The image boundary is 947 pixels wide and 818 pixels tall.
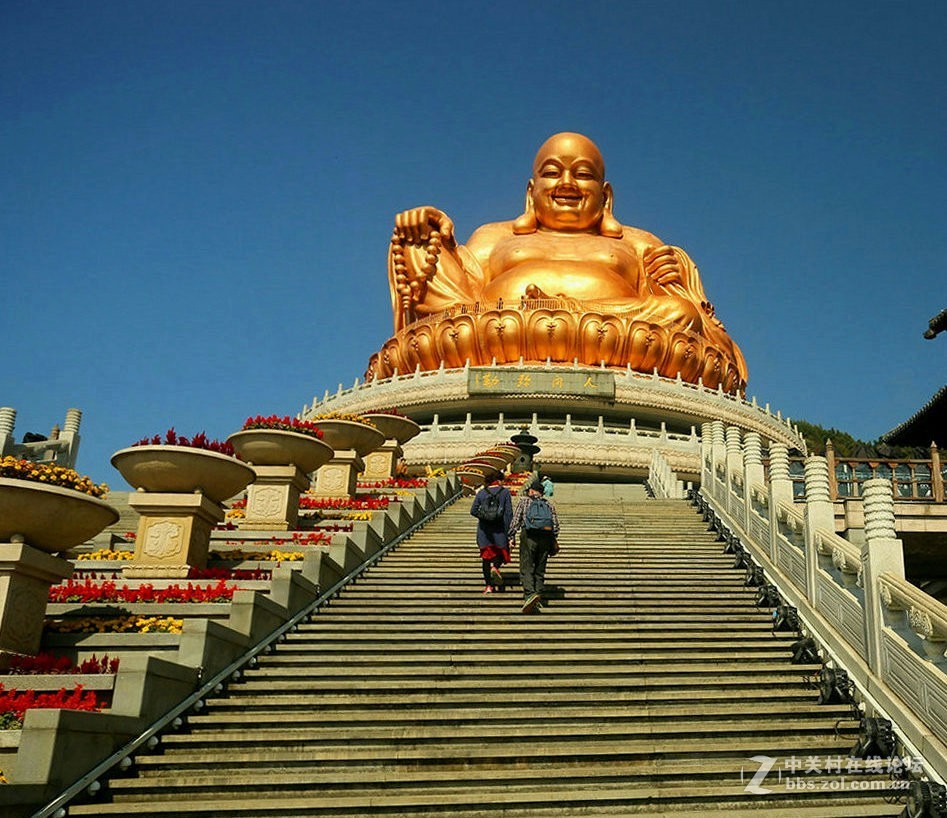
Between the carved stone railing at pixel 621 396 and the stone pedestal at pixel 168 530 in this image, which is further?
the carved stone railing at pixel 621 396

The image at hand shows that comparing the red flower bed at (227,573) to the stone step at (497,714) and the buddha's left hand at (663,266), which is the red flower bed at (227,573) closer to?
the stone step at (497,714)

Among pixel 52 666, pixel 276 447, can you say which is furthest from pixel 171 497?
pixel 52 666

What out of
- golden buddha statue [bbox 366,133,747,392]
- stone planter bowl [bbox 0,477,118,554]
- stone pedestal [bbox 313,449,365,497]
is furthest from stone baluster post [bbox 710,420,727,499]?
golden buddha statue [bbox 366,133,747,392]

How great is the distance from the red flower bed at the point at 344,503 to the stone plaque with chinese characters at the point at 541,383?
12.1m

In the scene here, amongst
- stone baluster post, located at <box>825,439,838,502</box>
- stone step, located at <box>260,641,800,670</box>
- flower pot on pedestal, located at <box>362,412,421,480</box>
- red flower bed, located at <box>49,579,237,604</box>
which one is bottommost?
stone step, located at <box>260,641,800,670</box>

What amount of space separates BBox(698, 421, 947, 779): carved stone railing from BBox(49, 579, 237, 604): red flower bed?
17.9ft

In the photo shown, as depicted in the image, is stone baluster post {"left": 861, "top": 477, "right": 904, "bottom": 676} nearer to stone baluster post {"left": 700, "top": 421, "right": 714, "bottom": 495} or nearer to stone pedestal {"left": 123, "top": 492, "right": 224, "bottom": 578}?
stone pedestal {"left": 123, "top": 492, "right": 224, "bottom": 578}

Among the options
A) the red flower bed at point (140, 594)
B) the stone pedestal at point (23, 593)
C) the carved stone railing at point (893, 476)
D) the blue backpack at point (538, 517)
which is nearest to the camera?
the stone pedestal at point (23, 593)

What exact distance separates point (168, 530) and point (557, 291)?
939 inches

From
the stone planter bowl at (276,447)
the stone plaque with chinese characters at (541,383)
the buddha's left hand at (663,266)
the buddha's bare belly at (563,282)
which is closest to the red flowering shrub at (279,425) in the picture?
the stone planter bowl at (276,447)

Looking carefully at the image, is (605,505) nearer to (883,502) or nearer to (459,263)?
Answer: (883,502)

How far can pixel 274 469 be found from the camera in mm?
12688

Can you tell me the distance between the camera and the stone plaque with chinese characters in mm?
27281

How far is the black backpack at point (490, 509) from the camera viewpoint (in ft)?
32.2
